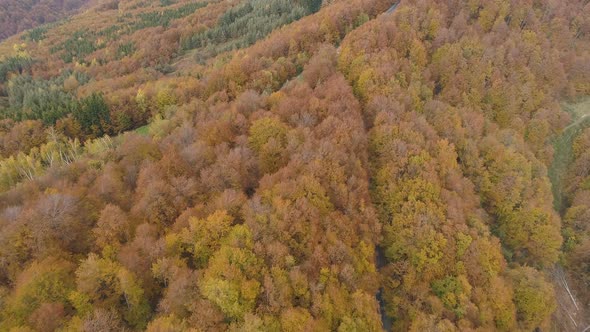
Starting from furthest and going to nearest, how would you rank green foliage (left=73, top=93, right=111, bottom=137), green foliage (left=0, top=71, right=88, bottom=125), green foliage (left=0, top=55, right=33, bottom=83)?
green foliage (left=0, top=55, right=33, bottom=83), green foliage (left=0, top=71, right=88, bottom=125), green foliage (left=73, top=93, right=111, bottom=137)

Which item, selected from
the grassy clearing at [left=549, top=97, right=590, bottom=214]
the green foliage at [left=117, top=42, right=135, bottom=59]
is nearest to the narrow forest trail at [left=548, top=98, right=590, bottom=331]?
the grassy clearing at [left=549, top=97, right=590, bottom=214]

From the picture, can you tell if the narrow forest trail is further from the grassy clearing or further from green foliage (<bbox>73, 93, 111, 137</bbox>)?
green foliage (<bbox>73, 93, 111, 137</bbox>)

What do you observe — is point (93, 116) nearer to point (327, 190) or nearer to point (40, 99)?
point (40, 99)

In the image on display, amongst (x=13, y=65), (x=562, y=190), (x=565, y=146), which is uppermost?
(x=13, y=65)

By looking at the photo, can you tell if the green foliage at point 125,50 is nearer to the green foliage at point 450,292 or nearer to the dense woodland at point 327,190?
the dense woodland at point 327,190

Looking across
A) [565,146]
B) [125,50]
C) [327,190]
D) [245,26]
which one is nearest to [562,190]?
[565,146]

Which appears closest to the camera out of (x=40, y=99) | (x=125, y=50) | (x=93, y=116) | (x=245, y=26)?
(x=93, y=116)

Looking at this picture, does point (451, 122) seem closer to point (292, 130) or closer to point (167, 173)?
point (292, 130)

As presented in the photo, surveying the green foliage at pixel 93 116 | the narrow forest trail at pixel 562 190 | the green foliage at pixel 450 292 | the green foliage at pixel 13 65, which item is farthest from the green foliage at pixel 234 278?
the green foliage at pixel 13 65
